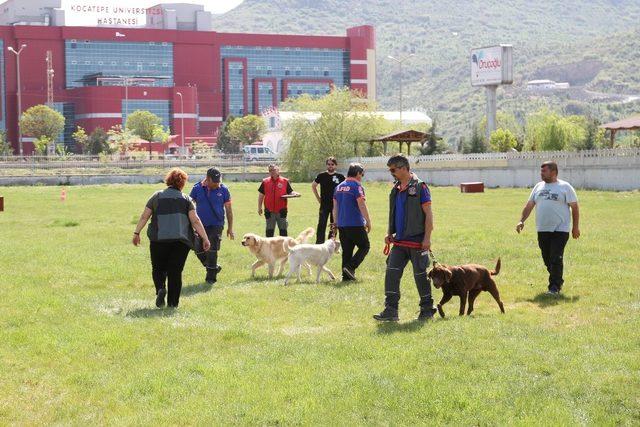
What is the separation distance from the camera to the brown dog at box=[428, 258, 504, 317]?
11.7 meters

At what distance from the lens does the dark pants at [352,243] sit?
15.8m

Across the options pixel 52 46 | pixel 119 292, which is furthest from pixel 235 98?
pixel 119 292

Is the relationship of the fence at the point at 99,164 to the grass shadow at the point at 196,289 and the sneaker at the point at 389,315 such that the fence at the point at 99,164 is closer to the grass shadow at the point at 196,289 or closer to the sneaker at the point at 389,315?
the grass shadow at the point at 196,289

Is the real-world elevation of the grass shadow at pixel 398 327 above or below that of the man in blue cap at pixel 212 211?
below

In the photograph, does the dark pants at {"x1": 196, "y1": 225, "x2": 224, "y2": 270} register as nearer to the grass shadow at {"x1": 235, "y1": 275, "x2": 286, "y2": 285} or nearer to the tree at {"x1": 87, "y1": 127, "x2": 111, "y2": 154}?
the grass shadow at {"x1": 235, "y1": 275, "x2": 286, "y2": 285}

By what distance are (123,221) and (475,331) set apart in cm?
2324

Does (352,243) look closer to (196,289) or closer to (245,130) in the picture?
(196,289)

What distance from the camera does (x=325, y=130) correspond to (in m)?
81.2

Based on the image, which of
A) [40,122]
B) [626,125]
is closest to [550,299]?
[626,125]

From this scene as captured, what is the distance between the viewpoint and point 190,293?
15.1 meters

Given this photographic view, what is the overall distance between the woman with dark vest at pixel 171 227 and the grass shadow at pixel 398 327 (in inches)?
107

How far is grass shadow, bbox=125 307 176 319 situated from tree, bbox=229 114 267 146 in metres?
130

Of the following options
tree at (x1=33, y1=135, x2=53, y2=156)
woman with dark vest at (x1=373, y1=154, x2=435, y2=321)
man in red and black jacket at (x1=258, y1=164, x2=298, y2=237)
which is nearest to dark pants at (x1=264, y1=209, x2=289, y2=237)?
man in red and black jacket at (x1=258, y1=164, x2=298, y2=237)

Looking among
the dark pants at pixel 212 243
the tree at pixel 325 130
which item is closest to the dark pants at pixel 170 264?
the dark pants at pixel 212 243
